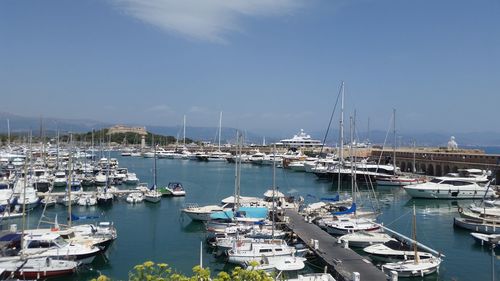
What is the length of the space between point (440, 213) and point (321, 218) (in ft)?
50.0

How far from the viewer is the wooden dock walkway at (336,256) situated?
20906mm

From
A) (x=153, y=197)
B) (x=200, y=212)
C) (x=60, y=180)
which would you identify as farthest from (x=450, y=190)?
(x=60, y=180)

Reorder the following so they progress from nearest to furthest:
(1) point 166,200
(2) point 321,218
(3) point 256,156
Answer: (2) point 321,218 < (1) point 166,200 < (3) point 256,156

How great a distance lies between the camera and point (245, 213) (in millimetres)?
33250

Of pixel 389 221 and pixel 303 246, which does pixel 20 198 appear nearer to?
pixel 303 246

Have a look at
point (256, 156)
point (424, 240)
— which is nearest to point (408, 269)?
point (424, 240)

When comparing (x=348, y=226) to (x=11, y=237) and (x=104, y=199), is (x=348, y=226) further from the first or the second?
(x=104, y=199)

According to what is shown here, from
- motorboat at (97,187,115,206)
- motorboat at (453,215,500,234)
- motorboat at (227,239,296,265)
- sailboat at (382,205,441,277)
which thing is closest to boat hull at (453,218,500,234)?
motorboat at (453,215,500,234)

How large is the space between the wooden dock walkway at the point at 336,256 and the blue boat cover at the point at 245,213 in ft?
7.34

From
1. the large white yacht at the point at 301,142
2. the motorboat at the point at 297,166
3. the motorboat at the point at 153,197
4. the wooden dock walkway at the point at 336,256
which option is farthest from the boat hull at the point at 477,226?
the large white yacht at the point at 301,142

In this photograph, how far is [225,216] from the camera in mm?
32094

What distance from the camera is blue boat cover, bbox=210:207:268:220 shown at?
3206 cm

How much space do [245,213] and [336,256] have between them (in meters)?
10.5

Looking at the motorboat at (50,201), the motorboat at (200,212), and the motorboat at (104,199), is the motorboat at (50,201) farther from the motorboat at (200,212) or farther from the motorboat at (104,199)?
the motorboat at (200,212)
